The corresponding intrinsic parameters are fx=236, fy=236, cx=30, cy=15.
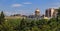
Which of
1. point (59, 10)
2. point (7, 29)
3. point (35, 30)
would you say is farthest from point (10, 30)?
point (59, 10)

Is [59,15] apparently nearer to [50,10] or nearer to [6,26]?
[6,26]

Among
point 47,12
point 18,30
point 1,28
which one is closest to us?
point 1,28

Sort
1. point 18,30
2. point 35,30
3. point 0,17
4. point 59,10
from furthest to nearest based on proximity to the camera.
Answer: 1. point 59,10
2. point 0,17
3. point 18,30
4. point 35,30

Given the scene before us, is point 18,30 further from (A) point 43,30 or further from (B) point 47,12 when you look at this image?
(B) point 47,12

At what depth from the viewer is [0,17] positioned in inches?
952

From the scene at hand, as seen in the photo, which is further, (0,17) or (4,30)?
(0,17)

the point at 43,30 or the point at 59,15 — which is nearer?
the point at 43,30

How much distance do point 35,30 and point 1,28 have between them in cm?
296

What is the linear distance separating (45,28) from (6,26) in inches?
123

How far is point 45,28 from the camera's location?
18.3 metres

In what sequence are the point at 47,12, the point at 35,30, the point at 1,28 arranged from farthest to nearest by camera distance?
the point at 47,12 < the point at 1,28 < the point at 35,30

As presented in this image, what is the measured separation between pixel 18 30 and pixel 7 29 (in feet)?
8.16

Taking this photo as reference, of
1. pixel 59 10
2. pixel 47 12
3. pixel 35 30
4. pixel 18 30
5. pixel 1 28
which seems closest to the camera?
pixel 35 30

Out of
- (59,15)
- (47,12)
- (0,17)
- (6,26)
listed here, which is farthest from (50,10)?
(6,26)
